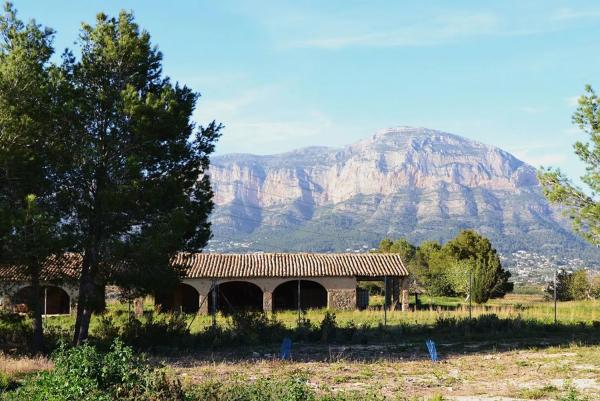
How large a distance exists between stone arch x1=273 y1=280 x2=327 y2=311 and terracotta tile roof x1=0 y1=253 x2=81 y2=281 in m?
22.7

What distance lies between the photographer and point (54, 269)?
20.2 metres

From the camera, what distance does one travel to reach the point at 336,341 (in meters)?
23.0

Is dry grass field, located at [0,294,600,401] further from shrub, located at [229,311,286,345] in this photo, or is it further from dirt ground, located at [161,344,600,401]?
shrub, located at [229,311,286,345]

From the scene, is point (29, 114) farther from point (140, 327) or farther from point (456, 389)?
point (456, 389)

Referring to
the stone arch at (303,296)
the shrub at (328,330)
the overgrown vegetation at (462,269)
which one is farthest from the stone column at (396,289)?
the shrub at (328,330)

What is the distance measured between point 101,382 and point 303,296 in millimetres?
33007

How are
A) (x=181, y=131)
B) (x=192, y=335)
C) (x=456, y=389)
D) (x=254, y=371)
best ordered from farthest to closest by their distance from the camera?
1. (x=192, y=335)
2. (x=181, y=131)
3. (x=254, y=371)
4. (x=456, y=389)

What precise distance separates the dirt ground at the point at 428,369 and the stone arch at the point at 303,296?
2200 cm

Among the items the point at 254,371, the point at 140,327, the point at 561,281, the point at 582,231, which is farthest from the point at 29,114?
the point at 561,281

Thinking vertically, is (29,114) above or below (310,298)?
above

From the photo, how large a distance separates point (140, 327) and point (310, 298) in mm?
22599

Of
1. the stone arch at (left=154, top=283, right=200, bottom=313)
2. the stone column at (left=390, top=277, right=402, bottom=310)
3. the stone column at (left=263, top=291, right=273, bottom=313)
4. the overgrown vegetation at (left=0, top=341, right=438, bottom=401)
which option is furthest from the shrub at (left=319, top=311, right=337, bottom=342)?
the stone arch at (left=154, top=283, right=200, bottom=313)

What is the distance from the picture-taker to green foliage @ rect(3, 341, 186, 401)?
10.4m

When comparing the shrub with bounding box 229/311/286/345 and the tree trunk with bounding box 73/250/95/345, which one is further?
the shrub with bounding box 229/311/286/345
